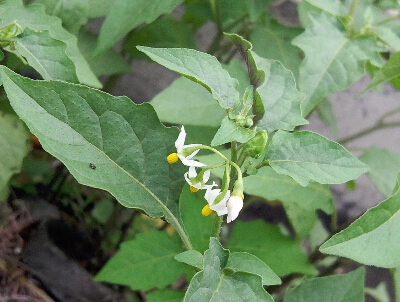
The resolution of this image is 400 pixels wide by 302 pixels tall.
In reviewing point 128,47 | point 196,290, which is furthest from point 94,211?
point 196,290

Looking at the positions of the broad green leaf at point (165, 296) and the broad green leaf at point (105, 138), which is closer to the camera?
the broad green leaf at point (105, 138)

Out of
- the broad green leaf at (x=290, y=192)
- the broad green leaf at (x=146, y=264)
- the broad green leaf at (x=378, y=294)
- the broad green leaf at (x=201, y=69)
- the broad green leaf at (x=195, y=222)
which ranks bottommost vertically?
the broad green leaf at (x=378, y=294)

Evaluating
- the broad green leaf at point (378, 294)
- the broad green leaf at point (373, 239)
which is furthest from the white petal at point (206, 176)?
the broad green leaf at point (378, 294)

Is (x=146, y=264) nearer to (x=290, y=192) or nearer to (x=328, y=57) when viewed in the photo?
(x=290, y=192)

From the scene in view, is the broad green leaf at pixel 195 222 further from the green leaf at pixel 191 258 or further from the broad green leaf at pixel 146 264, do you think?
the green leaf at pixel 191 258

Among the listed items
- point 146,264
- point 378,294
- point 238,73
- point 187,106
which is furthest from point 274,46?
point 378,294

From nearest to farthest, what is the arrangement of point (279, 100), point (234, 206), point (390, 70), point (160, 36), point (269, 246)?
point (234, 206)
point (279, 100)
point (390, 70)
point (269, 246)
point (160, 36)

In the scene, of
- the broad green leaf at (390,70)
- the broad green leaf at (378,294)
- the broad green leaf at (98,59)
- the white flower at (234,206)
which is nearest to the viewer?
the white flower at (234,206)
